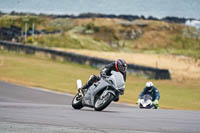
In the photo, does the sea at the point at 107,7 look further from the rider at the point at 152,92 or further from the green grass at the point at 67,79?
the rider at the point at 152,92

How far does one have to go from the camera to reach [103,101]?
10.5 m

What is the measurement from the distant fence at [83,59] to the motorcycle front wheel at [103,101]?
693 inches

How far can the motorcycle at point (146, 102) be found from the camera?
1462 cm

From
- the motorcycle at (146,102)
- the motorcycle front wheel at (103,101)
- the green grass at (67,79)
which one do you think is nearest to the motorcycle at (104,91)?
the motorcycle front wheel at (103,101)

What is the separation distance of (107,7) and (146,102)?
118 feet

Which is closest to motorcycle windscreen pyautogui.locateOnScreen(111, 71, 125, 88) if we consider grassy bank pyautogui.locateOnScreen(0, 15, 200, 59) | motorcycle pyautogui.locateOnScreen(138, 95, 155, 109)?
motorcycle pyautogui.locateOnScreen(138, 95, 155, 109)

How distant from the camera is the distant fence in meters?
28.3

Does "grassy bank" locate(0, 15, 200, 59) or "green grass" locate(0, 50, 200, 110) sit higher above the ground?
"grassy bank" locate(0, 15, 200, 59)

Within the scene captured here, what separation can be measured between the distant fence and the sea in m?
11.9

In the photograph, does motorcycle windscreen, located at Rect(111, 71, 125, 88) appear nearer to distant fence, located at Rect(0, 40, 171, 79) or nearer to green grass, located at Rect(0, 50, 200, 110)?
green grass, located at Rect(0, 50, 200, 110)

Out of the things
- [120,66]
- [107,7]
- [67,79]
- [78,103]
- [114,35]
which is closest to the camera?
[120,66]

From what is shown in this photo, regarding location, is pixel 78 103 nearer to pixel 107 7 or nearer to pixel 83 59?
pixel 83 59

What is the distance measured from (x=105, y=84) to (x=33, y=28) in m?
34.4

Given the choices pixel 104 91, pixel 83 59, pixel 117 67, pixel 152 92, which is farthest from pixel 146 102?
pixel 83 59
